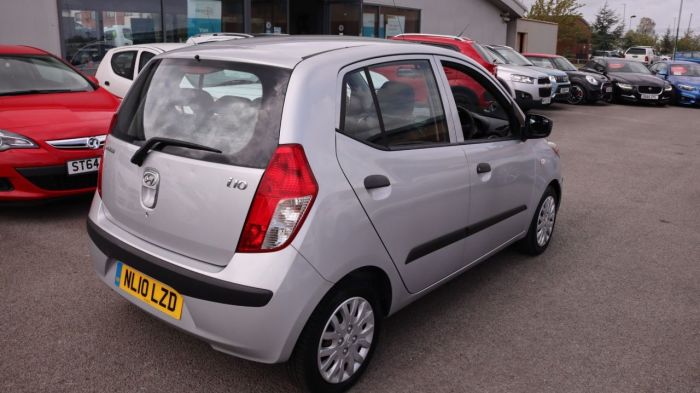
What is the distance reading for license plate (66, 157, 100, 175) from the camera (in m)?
5.05

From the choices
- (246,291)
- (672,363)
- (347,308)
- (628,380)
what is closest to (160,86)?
(246,291)

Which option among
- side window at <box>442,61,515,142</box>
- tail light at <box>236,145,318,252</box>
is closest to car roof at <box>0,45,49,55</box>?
side window at <box>442,61,515,142</box>

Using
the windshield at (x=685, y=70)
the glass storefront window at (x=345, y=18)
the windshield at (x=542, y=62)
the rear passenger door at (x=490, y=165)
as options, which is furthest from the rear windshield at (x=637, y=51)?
the rear passenger door at (x=490, y=165)

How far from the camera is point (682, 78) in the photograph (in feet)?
63.5

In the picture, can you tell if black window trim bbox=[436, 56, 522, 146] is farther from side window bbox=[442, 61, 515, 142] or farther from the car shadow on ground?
the car shadow on ground

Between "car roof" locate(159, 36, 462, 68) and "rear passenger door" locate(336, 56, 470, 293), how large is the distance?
0.31 feet

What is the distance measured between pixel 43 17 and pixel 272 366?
425 inches

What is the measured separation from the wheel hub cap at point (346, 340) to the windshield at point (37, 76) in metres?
4.75

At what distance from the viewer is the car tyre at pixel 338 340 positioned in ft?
8.54

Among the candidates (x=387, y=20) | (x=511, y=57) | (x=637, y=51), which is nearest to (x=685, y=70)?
(x=511, y=57)

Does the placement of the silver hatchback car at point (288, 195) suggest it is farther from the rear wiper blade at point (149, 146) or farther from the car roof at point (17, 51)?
the car roof at point (17, 51)

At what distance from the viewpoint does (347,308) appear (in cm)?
274

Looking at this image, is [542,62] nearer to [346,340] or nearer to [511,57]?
[511,57]

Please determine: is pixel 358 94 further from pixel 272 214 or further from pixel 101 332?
pixel 101 332
